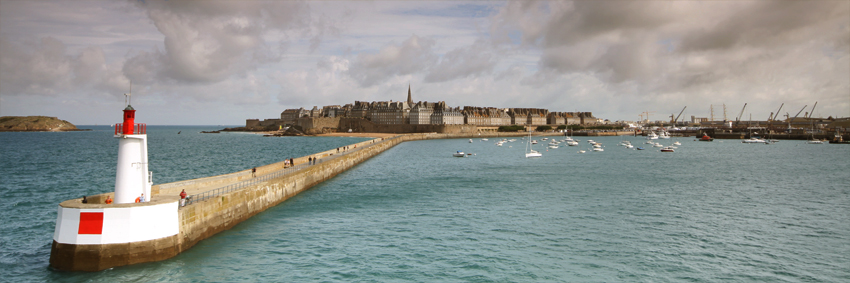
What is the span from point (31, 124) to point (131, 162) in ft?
726

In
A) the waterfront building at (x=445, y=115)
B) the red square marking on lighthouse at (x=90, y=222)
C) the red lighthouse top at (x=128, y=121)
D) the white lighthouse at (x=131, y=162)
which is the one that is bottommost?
the red square marking on lighthouse at (x=90, y=222)

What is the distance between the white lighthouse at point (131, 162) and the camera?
1366 centimetres

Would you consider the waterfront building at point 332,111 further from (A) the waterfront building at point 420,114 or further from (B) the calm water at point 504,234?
(B) the calm water at point 504,234

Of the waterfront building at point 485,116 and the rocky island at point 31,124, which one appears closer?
the waterfront building at point 485,116

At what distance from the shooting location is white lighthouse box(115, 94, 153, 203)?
13.7 metres

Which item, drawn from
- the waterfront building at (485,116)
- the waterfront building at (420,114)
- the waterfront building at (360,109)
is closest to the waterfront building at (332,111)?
the waterfront building at (360,109)

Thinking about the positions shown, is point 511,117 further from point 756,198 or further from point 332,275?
point 332,275

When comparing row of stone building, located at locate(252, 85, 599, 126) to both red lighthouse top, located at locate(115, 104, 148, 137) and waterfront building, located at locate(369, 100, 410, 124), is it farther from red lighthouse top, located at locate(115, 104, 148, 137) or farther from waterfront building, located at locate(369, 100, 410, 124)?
red lighthouse top, located at locate(115, 104, 148, 137)

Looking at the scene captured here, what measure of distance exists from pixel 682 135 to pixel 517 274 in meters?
149

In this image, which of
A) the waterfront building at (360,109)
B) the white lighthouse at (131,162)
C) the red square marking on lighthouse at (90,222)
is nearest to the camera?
the red square marking on lighthouse at (90,222)

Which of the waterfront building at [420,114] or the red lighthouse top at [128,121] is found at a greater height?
the waterfront building at [420,114]

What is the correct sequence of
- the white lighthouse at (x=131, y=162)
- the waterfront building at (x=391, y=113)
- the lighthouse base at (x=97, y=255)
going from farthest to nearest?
the waterfront building at (x=391, y=113) → the white lighthouse at (x=131, y=162) → the lighthouse base at (x=97, y=255)

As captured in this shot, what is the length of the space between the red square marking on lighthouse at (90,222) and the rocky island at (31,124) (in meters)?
220

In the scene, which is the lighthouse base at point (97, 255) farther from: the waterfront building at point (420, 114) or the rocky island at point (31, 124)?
the rocky island at point (31, 124)
